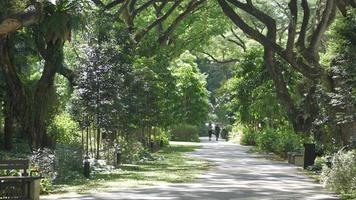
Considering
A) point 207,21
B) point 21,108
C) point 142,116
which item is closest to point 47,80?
point 21,108

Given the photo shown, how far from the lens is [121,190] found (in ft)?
47.9

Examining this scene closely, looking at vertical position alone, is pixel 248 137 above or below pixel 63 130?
below

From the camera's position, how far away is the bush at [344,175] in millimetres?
13680

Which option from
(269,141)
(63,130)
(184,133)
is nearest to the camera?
(63,130)

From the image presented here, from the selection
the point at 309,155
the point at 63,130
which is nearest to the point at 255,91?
the point at 309,155

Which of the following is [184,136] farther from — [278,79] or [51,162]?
[51,162]

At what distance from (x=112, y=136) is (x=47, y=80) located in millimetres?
6880

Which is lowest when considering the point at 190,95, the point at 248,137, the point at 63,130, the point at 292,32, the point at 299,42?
the point at 248,137

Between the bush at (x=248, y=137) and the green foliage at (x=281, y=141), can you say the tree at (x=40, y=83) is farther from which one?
the bush at (x=248, y=137)

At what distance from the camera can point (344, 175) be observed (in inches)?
550

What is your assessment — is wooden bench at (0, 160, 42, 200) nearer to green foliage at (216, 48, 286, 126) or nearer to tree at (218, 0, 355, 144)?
tree at (218, 0, 355, 144)

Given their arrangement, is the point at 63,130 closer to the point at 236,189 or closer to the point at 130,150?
the point at 130,150

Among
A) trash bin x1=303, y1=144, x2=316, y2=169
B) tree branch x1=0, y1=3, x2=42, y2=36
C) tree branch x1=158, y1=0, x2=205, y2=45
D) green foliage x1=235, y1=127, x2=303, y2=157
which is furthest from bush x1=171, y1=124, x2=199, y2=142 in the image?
tree branch x1=0, y1=3, x2=42, y2=36

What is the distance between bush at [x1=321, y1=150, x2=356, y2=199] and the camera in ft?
44.9
